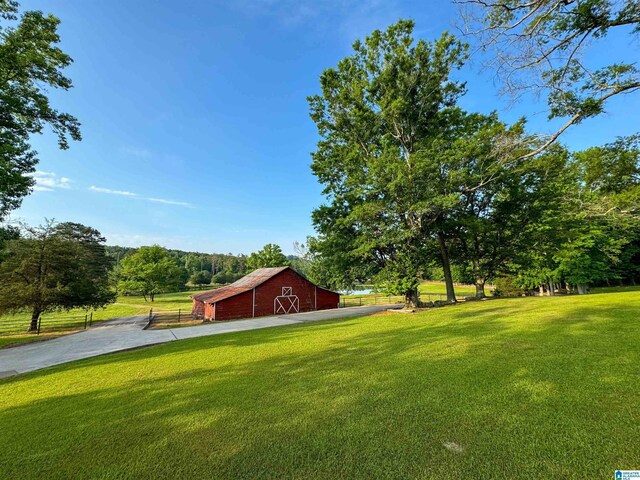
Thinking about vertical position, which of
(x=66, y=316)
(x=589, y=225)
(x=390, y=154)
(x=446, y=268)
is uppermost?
(x=390, y=154)

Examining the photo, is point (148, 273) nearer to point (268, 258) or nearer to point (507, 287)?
point (268, 258)

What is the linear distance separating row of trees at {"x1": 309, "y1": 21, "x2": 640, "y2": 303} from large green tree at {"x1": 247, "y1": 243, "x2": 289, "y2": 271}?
29.2 metres

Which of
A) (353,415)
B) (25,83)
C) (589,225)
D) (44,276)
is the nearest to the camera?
(353,415)

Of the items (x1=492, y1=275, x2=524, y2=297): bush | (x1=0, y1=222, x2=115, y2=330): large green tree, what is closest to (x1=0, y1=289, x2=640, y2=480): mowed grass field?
(x1=0, y1=222, x2=115, y2=330): large green tree

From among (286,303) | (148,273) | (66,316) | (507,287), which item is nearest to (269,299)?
(286,303)

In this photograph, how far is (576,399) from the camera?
11.5ft

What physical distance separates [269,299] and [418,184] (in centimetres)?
1636

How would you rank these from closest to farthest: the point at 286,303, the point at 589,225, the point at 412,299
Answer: the point at 412,299 < the point at 589,225 < the point at 286,303

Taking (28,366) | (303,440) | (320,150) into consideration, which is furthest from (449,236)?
(28,366)

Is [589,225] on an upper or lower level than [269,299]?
upper

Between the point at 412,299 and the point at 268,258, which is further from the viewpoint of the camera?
the point at 268,258

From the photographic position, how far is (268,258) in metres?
48.7

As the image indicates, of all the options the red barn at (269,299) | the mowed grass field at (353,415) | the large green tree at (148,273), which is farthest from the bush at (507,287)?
the large green tree at (148,273)

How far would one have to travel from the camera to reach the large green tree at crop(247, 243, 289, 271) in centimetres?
4856
